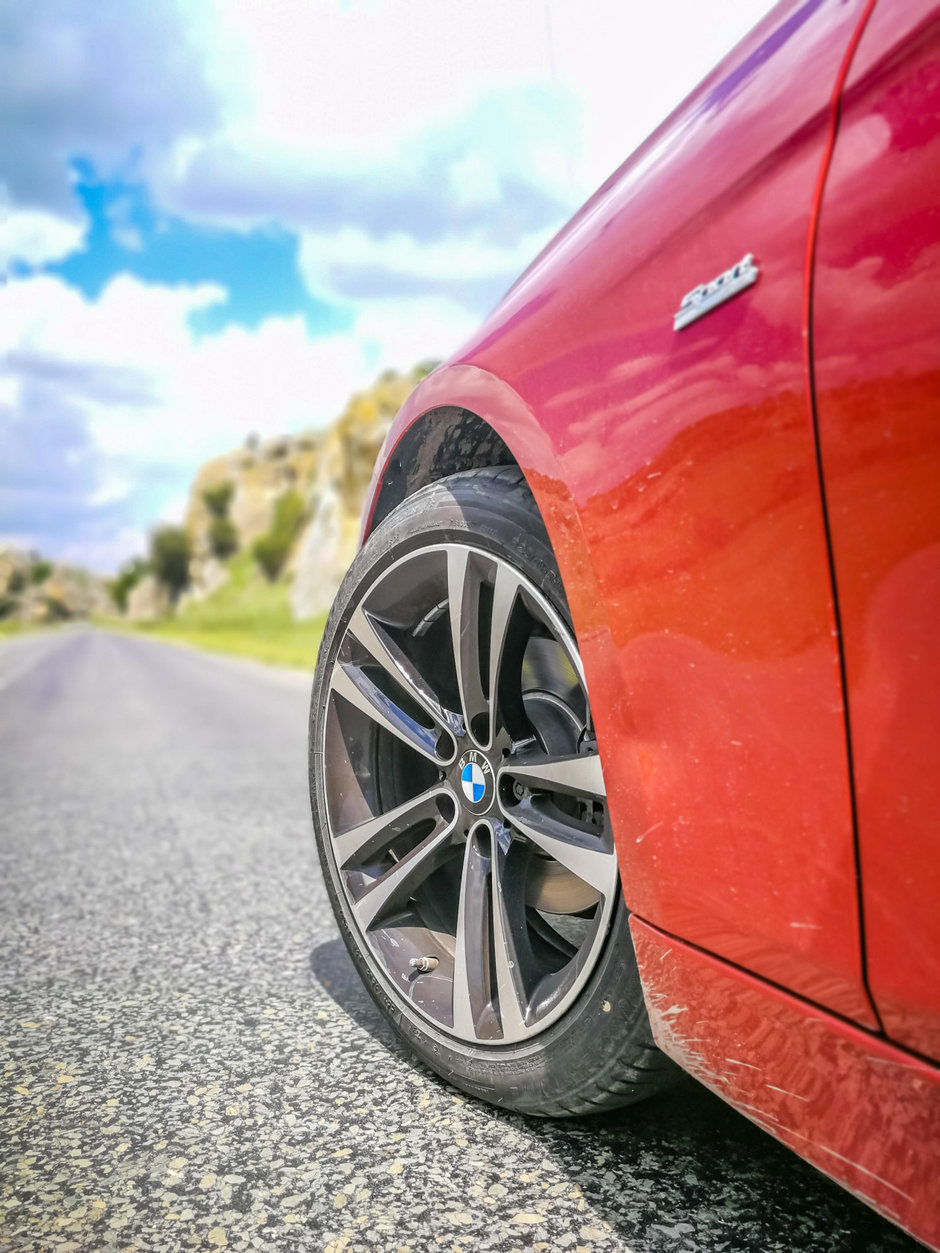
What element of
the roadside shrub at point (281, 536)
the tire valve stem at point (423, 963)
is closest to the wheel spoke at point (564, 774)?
the tire valve stem at point (423, 963)

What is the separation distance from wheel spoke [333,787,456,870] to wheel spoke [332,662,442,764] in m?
0.08

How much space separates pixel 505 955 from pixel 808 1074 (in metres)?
0.61

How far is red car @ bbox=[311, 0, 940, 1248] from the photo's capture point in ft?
2.84

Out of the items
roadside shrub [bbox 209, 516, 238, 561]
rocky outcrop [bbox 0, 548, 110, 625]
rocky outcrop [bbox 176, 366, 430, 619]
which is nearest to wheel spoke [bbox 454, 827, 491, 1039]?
rocky outcrop [bbox 176, 366, 430, 619]

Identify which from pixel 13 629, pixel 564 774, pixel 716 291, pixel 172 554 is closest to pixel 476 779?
pixel 564 774

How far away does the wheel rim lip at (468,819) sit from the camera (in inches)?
53.7

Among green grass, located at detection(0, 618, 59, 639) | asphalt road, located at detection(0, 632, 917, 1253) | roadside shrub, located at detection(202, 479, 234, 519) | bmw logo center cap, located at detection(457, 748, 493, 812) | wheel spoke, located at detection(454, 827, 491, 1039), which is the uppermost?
roadside shrub, located at detection(202, 479, 234, 519)

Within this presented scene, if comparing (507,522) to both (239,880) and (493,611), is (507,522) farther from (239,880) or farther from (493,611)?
(239,880)

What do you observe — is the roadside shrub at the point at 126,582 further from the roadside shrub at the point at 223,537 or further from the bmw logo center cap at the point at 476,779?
the bmw logo center cap at the point at 476,779

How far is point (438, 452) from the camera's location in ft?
6.46

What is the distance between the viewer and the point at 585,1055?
1.36 m

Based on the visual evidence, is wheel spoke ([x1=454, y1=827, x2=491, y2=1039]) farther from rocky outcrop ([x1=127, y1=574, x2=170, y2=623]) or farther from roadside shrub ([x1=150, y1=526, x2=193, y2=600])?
rocky outcrop ([x1=127, y1=574, x2=170, y2=623])

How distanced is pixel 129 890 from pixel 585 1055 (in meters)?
2.20

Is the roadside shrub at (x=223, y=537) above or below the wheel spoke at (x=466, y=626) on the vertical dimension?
above
